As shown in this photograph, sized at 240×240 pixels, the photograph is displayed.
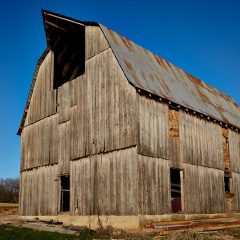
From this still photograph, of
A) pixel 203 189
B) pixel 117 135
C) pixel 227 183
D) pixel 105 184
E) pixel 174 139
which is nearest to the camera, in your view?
pixel 117 135

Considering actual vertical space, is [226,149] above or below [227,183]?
above

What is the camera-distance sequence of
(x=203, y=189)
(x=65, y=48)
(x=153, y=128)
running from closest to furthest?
(x=153, y=128) < (x=203, y=189) < (x=65, y=48)

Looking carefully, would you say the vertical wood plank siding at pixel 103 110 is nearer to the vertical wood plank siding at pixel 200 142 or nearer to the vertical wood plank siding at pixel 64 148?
the vertical wood plank siding at pixel 64 148

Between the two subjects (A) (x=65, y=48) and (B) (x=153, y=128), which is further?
(A) (x=65, y=48)

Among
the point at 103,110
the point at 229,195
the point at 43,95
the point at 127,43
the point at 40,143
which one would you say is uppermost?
the point at 127,43

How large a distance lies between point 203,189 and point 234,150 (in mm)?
5740

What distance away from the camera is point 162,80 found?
71.7 ft

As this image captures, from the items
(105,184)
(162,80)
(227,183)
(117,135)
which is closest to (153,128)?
(117,135)

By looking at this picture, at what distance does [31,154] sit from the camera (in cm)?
2508

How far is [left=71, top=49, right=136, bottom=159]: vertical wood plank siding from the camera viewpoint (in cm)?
1802

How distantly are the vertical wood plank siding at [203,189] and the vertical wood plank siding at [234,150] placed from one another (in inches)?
80.8

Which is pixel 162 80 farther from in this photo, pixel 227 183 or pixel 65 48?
pixel 227 183

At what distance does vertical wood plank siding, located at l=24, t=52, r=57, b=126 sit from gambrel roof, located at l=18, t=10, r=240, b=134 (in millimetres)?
855

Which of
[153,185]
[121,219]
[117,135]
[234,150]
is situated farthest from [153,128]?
[234,150]
